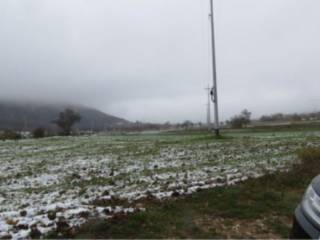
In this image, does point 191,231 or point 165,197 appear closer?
point 191,231

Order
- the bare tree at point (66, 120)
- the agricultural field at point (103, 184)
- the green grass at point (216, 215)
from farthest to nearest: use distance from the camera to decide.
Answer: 1. the bare tree at point (66, 120)
2. the agricultural field at point (103, 184)
3. the green grass at point (216, 215)

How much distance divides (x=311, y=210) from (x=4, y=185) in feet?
27.2

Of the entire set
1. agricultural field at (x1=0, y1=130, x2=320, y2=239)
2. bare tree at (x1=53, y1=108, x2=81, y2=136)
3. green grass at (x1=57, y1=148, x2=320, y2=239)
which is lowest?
green grass at (x1=57, y1=148, x2=320, y2=239)

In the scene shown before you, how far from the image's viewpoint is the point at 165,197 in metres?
7.27

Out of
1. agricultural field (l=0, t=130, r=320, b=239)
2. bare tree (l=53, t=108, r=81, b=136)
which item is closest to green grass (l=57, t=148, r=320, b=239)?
agricultural field (l=0, t=130, r=320, b=239)

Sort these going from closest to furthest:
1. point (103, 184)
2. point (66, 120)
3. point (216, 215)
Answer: point (216, 215) → point (103, 184) → point (66, 120)

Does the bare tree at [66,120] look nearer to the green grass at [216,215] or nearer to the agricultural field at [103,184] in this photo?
the agricultural field at [103,184]

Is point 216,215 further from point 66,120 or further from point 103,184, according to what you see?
point 66,120

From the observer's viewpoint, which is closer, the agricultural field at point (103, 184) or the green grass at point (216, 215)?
the green grass at point (216, 215)

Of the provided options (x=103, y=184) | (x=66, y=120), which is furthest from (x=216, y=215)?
(x=66, y=120)

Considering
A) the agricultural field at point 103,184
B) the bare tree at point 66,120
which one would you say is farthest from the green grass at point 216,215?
the bare tree at point 66,120

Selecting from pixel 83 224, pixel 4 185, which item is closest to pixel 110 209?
pixel 83 224

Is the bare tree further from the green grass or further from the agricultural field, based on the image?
the green grass

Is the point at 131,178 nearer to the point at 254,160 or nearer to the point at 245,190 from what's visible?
the point at 245,190
